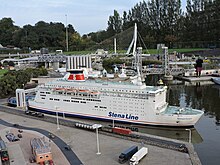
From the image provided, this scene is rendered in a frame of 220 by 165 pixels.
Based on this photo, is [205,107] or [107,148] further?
[205,107]

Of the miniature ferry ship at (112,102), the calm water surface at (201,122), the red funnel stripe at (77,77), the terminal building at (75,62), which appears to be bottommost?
the calm water surface at (201,122)

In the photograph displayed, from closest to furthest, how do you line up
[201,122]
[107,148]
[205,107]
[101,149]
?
[101,149] < [107,148] < [201,122] < [205,107]

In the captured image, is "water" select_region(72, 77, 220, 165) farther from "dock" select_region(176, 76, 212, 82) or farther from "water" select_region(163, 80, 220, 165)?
"dock" select_region(176, 76, 212, 82)

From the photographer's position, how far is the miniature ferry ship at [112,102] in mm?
29391

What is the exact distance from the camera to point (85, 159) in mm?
19281

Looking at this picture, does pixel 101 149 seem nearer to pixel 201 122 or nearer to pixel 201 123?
pixel 201 123

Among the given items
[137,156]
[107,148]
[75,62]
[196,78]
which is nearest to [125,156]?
[137,156]

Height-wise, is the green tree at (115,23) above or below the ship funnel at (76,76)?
above

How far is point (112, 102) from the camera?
103 feet

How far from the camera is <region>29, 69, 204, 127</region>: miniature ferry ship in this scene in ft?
96.4

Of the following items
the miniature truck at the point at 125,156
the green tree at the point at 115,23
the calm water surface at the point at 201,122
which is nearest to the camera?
the miniature truck at the point at 125,156

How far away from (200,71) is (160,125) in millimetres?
40933

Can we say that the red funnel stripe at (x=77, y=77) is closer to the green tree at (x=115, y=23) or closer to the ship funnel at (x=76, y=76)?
the ship funnel at (x=76, y=76)

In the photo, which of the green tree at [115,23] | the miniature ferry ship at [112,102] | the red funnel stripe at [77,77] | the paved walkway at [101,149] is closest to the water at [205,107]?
the miniature ferry ship at [112,102]
